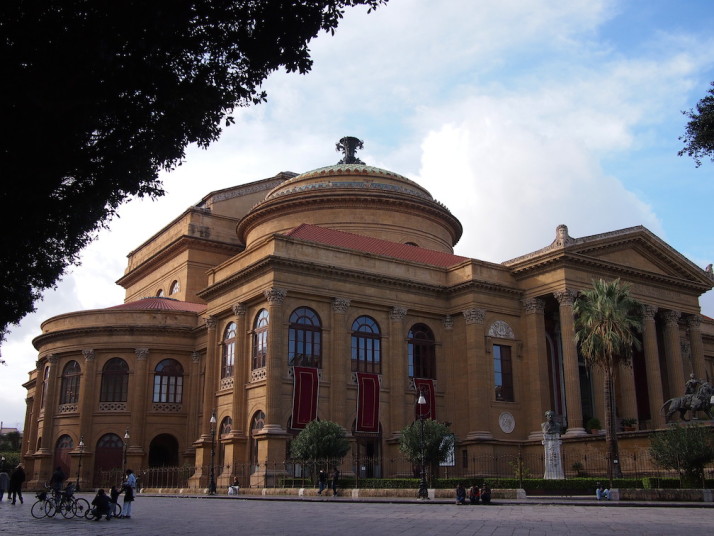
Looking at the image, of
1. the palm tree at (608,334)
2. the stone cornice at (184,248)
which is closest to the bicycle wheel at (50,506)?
the palm tree at (608,334)

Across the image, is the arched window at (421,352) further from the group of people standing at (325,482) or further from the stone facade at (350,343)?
the group of people standing at (325,482)

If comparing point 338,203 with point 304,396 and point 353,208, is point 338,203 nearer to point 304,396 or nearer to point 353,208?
point 353,208

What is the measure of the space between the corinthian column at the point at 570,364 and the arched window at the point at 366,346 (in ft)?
32.2

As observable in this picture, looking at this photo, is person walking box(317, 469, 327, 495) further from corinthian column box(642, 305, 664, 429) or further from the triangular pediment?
corinthian column box(642, 305, 664, 429)

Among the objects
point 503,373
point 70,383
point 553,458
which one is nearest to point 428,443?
point 553,458

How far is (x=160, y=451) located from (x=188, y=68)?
3839 centimetres

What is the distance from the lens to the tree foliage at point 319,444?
105 ft

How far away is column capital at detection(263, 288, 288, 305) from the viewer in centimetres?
3703

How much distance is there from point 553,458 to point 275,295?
14.9 m

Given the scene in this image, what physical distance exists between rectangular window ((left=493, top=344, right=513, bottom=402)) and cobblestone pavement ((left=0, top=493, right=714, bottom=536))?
60.9ft

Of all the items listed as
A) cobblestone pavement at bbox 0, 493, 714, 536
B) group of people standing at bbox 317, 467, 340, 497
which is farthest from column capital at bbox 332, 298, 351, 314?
cobblestone pavement at bbox 0, 493, 714, 536

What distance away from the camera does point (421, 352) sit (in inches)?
1663

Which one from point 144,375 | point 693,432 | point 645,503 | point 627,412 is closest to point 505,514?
point 645,503

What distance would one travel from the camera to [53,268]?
17578mm
